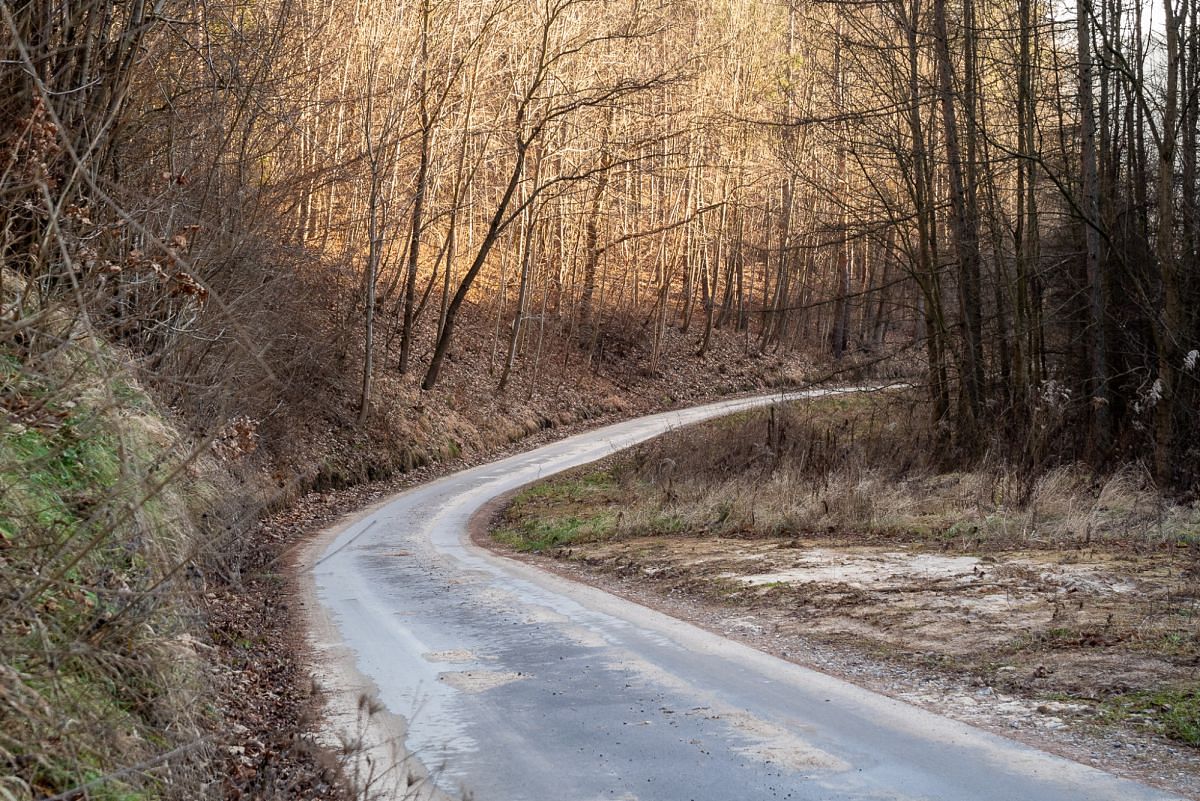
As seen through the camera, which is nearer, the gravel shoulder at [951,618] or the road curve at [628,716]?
the road curve at [628,716]

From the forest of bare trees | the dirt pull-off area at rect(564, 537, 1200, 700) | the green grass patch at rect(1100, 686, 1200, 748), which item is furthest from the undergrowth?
the dirt pull-off area at rect(564, 537, 1200, 700)

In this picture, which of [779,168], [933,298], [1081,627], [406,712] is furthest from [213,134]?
[779,168]

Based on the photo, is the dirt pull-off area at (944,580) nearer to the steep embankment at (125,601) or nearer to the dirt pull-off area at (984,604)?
the dirt pull-off area at (984,604)

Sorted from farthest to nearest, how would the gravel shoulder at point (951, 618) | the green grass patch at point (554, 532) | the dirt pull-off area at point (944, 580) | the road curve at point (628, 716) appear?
the green grass patch at point (554, 532) → the dirt pull-off area at point (944, 580) → the gravel shoulder at point (951, 618) → the road curve at point (628, 716)

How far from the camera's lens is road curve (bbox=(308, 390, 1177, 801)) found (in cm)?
596

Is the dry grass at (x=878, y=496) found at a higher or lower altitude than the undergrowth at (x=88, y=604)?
lower

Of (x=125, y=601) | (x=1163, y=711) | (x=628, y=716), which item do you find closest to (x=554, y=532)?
(x=628, y=716)

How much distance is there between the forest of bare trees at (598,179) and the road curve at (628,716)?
2835 millimetres

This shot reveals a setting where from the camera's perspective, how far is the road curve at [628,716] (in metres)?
5.96

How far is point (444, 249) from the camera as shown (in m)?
34.0

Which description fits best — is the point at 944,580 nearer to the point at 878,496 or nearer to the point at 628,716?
the point at 628,716

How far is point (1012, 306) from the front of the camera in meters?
21.3

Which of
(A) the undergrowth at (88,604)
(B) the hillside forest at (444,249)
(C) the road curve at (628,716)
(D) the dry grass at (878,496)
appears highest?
(B) the hillside forest at (444,249)

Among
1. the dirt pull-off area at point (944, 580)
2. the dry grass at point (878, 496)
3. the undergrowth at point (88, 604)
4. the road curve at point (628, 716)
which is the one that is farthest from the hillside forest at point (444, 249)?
the dirt pull-off area at point (944, 580)
